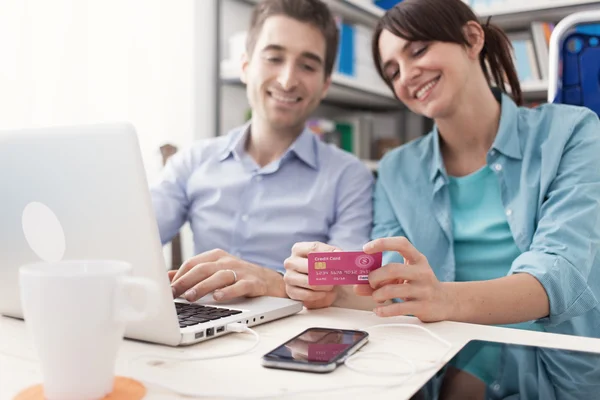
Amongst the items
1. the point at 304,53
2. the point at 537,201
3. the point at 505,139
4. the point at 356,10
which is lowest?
the point at 537,201

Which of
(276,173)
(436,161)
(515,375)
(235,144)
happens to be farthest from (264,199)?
(515,375)

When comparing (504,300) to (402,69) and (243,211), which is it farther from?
(243,211)

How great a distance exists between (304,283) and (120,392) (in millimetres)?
422

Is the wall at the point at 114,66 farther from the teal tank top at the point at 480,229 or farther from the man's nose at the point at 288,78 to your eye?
the teal tank top at the point at 480,229

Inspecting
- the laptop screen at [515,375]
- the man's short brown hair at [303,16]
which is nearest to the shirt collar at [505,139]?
the man's short brown hair at [303,16]

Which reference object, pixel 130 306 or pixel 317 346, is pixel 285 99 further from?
pixel 130 306

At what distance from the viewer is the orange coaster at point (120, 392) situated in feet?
1.65

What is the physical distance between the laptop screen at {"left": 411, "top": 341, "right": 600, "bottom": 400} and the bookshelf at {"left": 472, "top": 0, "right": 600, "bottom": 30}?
8.08 feet

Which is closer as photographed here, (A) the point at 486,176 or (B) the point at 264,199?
(A) the point at 486,176

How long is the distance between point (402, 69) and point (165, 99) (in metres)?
1.33

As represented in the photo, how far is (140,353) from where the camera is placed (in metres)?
0.64

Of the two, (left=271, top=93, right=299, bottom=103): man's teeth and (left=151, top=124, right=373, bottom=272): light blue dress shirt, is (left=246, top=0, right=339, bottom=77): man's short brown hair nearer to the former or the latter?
(left=271, top=93, right=299, bottom=103): man's teeth

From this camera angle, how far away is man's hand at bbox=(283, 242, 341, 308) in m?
0.90

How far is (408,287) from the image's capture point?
82 centimetres
